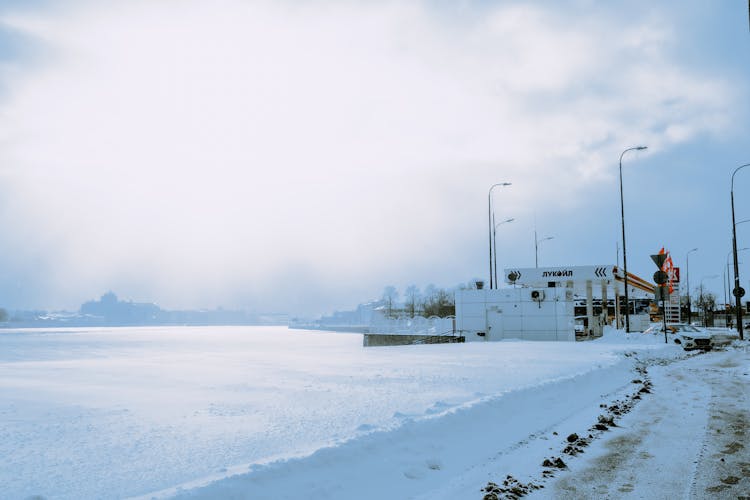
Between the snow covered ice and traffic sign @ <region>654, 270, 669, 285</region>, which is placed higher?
traffic sign @ <region>654, 270, 669, 285</region>

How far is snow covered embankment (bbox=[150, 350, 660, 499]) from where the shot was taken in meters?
5.77

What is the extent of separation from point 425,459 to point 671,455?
326 centimetres

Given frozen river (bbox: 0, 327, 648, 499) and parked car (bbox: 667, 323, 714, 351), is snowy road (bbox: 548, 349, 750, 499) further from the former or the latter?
parked car (bbox: 667, 323, 714, 351)

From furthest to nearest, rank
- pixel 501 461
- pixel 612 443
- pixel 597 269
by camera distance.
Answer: pixel 597 269 → pixel 612 443 → pixel 501 461

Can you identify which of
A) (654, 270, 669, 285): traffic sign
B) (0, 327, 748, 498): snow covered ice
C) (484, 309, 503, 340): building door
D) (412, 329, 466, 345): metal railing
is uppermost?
(654, 270, 669, 285): traffic sign

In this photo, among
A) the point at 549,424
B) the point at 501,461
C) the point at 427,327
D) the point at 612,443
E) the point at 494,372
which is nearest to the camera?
the point at 501,461

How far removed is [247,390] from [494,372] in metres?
6.96

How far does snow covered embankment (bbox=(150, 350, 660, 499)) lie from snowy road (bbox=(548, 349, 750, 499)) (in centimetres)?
72

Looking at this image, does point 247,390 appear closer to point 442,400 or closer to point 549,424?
point 442,400

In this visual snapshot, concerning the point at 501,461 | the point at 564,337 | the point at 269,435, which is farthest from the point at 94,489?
the point at 564,337

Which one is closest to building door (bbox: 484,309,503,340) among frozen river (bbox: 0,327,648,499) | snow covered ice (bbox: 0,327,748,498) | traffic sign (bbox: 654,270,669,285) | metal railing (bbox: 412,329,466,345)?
metal railing (bbox: 412,329,466,345)

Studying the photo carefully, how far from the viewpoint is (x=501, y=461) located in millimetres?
7488

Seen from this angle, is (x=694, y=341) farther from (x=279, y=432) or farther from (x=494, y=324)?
(x=279, y=432)

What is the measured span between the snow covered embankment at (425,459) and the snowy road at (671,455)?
72 cm
